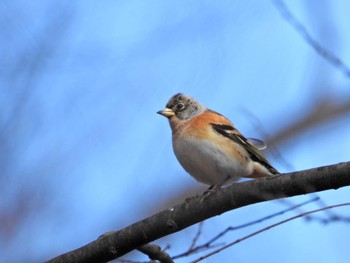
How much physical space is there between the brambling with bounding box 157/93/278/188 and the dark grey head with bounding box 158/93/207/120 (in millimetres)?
190

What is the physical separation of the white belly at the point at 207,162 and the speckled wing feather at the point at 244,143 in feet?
0.50

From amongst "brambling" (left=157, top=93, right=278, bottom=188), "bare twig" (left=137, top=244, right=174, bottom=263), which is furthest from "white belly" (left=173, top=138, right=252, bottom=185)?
"bare twig" (left=137, top=244, right=174, bottom=263)

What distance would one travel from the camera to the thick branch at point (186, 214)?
10.7ft

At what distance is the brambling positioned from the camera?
199 inches

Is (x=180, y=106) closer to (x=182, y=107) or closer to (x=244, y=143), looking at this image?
(x=182, y=107)

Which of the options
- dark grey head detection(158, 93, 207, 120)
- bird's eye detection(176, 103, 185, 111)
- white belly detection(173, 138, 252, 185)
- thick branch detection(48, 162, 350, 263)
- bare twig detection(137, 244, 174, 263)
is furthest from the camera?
bird's eye detection(176, 103, 185, 111)

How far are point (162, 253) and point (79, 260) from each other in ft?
1.49

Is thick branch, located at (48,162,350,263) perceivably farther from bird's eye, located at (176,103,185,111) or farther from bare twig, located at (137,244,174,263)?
bird's eye, located at (176,103,185,111)

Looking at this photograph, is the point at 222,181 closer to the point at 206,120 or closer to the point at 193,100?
the point at 206,120

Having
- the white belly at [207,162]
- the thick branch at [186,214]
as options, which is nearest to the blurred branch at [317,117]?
the white belly at [207,162]

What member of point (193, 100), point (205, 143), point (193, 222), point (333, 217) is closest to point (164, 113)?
point (193, 100)

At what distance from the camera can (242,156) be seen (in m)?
5.17

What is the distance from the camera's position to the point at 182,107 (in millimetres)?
5867

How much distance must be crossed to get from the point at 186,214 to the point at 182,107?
2426 millimetres
